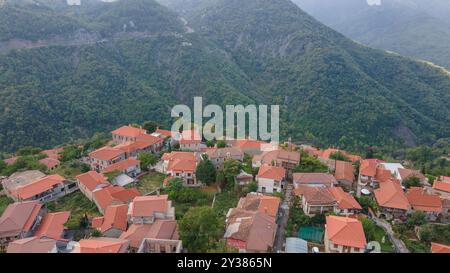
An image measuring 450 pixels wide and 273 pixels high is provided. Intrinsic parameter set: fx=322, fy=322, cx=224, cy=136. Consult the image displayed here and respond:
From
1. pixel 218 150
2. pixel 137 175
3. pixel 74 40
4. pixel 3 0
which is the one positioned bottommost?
pixel 137 175

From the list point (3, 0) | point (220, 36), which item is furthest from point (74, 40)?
point (220, 36)

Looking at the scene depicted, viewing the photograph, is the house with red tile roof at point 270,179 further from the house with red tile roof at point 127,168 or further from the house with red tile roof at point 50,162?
the house with red tile roof at point 50,162

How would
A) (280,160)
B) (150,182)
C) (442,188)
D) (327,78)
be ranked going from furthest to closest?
(327,78), (150,182), (280,160), (442,188)

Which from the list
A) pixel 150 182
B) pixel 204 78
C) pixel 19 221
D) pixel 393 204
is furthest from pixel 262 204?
pixel 204 78

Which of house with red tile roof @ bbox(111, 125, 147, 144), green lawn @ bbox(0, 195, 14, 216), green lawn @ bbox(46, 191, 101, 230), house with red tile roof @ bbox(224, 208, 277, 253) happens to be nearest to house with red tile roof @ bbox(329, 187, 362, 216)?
house with red tile roof @ bbox(224, 208, 277, 253)

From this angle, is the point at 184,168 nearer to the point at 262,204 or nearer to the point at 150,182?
the point at 150,182
